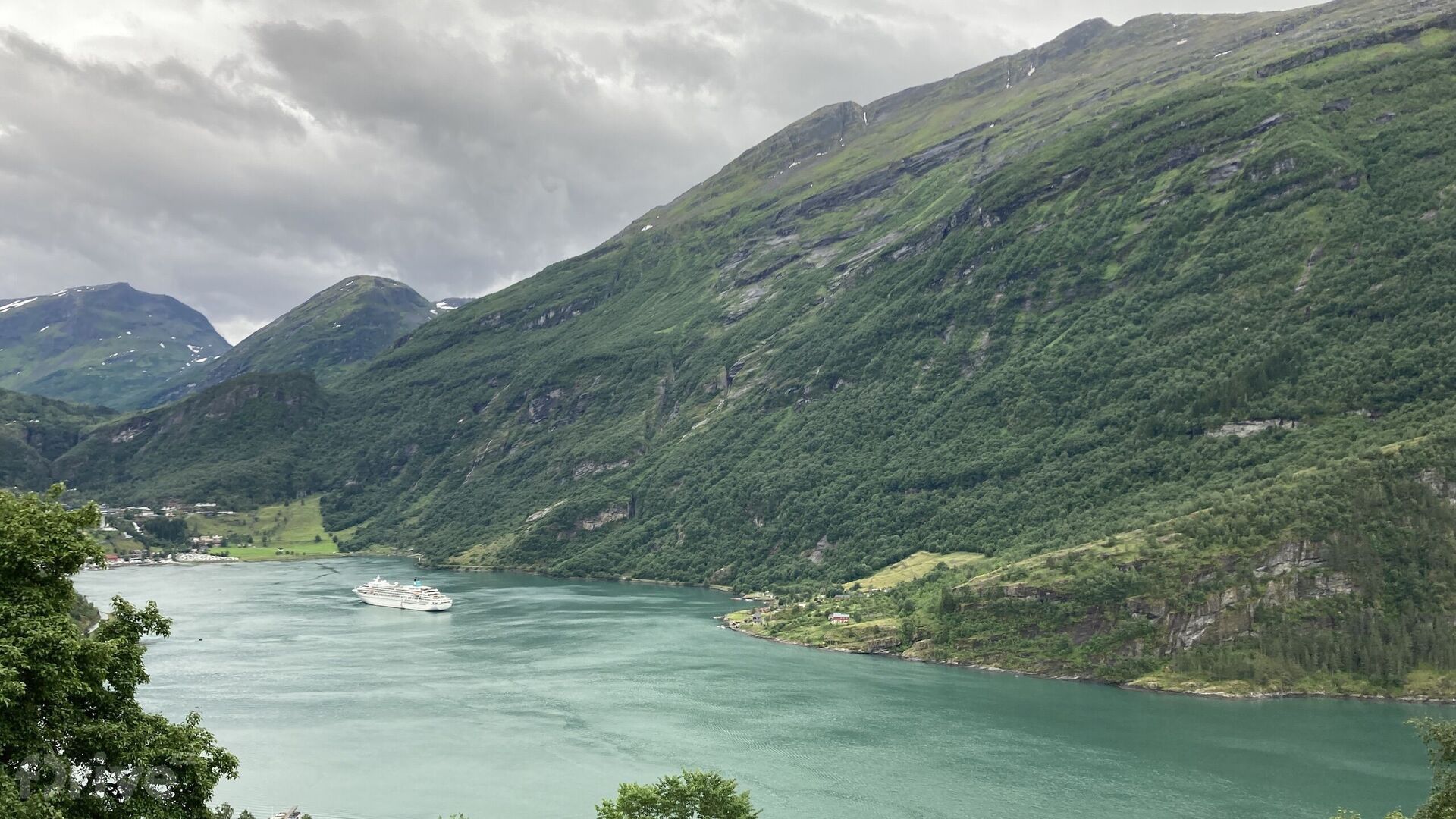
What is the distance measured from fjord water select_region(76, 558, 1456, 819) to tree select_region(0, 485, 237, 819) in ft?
177

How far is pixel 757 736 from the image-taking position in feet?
360

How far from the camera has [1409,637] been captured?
127312mm

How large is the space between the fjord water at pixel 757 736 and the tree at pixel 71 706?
5380 centimetres

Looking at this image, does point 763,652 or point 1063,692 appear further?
point 763,652

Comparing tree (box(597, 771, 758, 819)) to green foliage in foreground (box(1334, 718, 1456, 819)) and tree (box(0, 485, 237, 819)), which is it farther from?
green foliage in foreground (box(1334, 718, 1456, 819))

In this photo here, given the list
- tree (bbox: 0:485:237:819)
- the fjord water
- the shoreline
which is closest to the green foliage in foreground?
tree (bbox: 0:485:237:819)

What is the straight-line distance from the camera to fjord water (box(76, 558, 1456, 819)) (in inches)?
3477

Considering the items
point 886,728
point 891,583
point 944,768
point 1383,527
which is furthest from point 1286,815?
point 891,583

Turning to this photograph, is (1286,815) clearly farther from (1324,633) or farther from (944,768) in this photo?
(1324,633)

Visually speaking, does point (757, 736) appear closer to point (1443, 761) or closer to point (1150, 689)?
point (1150, 689)

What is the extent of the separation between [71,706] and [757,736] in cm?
8639

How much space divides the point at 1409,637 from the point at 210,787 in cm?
14609

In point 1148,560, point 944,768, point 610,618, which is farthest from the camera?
point 610,618

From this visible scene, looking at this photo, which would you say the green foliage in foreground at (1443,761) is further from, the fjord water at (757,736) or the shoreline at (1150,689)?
the shoreline at (1150,689)
